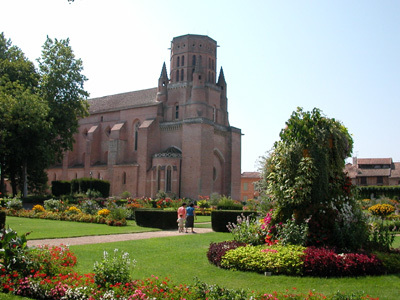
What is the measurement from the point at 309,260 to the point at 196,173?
124 ft

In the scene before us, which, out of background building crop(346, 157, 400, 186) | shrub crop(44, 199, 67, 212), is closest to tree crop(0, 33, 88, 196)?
shrub crop(44, 199, 67, 212)

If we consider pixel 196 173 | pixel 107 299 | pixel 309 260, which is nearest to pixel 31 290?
pixel 107 299

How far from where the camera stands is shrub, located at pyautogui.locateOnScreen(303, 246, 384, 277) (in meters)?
8.41

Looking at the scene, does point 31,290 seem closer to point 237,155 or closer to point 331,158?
point 331,158

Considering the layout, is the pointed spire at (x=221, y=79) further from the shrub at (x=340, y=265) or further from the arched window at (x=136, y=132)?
the shrub at (x=340, y=265)

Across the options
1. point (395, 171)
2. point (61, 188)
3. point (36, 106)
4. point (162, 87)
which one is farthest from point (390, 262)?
point (395, 171)

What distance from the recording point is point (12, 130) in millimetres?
32781

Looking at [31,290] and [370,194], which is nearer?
[31,290]

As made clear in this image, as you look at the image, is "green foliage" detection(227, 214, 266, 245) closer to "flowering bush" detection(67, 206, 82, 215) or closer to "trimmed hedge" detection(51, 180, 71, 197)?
"flowering bush" detection(67, 206, 82, 215)

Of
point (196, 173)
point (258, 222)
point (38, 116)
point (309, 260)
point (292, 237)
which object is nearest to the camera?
point (309, 260)

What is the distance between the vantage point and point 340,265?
8.43 meters

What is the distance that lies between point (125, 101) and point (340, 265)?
51.6m

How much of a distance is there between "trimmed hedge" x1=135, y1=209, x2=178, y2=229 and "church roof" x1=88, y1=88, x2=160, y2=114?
32.8 m

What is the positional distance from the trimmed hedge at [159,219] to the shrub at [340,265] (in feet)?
39.8
